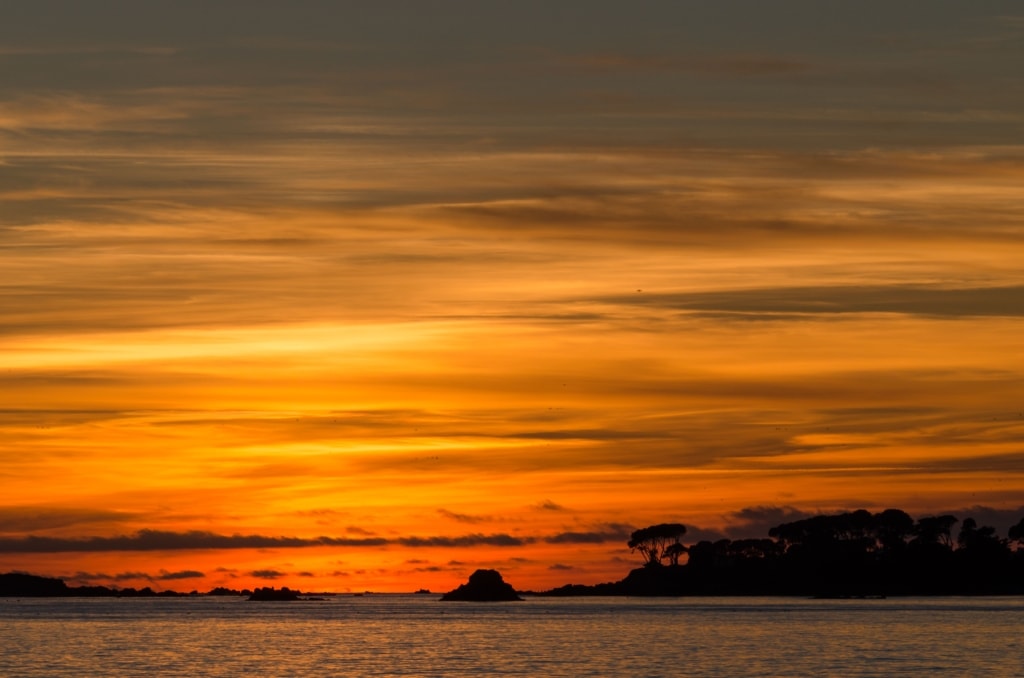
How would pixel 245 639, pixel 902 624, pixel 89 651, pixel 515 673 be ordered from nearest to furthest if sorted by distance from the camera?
pixel 515 673 < pixel 89 651 < pixel 245 639 < pixel 902 624

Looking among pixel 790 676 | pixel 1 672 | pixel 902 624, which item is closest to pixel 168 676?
pixel 1 672

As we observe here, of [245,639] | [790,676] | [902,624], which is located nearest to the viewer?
[790,676]

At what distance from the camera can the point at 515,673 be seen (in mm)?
113188

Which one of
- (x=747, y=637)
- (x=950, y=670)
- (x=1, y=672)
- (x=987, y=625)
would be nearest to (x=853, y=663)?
(x=950, y=670)

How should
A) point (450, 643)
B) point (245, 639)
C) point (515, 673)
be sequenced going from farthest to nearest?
point (245, 639) → point (450, 643) → point (515, 673)

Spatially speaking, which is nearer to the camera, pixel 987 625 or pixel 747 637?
pixel 747 637

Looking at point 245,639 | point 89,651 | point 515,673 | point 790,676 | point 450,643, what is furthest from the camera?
point 245,639

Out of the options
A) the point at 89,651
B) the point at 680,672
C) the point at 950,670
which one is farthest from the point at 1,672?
the point at 950,670

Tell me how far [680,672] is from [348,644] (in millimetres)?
61793

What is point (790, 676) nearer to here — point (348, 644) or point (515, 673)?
point (515, 673)

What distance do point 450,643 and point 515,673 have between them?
51.7m

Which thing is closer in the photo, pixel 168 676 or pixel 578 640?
pixel 168 676

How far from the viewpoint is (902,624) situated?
647 ft

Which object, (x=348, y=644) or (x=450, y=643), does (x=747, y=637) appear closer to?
(x=450, y=643)
